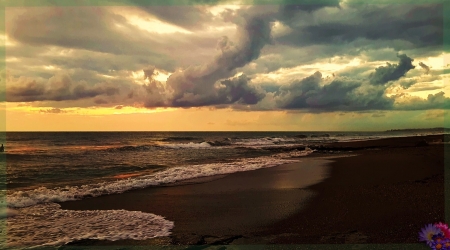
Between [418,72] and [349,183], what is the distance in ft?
7.30

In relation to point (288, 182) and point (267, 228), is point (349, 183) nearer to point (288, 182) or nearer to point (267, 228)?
point (288, 182)

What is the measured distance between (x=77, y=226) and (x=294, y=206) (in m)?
2.78

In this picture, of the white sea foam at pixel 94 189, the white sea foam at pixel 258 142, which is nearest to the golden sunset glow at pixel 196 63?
the white sea foam at pixel 94 189

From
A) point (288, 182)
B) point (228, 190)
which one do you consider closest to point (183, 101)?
point (228, 190)

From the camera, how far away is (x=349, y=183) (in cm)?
610

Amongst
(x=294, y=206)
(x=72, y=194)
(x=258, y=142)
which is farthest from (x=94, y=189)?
(x=258, y=142)

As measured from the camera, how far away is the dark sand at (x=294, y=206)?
3.74 m

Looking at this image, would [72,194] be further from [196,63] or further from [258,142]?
[258,142]

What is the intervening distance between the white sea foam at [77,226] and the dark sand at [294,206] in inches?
7.3

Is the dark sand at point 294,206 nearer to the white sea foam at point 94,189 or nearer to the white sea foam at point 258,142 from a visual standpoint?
the white sea foam at point 94,189

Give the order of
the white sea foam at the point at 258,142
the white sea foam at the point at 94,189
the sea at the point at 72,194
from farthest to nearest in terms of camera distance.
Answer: the white sea foam at the point at 258,142
the white sea foam at the point at 94,189
the sea at the point at 72,194

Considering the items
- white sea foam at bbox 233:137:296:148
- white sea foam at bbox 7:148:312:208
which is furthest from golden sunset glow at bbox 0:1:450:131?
white sea foam at bbox 233:137:296:148

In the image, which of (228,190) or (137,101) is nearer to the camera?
(228,190)

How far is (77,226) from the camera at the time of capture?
165 inches
